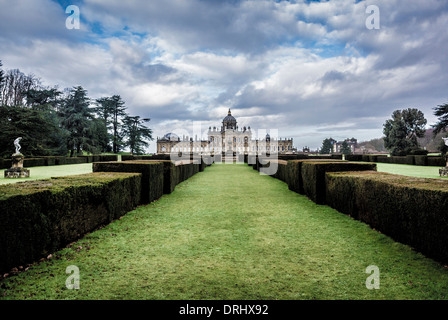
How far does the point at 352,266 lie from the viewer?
326 cm

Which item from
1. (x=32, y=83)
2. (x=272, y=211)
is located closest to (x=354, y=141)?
(x=32, y=83)

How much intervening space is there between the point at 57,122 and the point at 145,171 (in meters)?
37.6

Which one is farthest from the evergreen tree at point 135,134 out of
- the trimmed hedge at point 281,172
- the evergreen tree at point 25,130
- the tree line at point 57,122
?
the trimmed hedge at point 281,172

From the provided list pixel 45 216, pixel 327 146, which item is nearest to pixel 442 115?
pixel 45 216

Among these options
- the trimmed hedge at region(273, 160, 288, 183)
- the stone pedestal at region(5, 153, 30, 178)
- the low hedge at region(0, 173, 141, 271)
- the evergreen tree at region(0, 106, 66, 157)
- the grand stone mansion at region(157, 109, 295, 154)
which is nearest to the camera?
the low hedge at region(0, 173, 141, 271)

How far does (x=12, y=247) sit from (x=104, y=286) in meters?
1.29

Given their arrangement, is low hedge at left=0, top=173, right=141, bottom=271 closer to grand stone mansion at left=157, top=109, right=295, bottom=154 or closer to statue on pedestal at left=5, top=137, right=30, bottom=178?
statue on pedestal at left=5, top=137, right=30, bottom=178

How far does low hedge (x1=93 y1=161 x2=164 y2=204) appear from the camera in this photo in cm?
746

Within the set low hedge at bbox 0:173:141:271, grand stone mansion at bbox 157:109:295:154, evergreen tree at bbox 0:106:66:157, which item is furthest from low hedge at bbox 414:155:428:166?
grand stone mansion at bbox 157:109:295:154

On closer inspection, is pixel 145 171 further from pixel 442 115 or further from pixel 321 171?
pixel 442 115

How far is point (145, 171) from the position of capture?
7.50 metres

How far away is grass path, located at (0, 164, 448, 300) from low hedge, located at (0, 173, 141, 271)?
205 mm

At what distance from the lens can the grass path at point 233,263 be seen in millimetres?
2623
